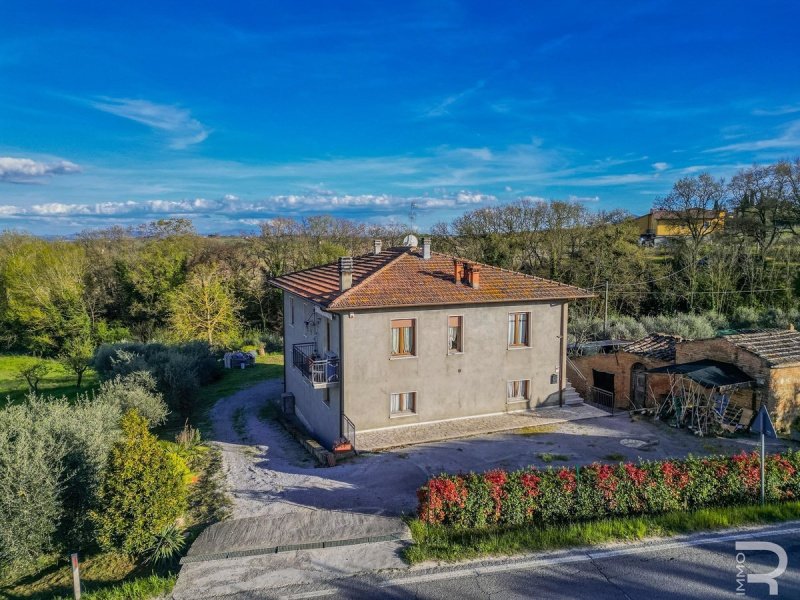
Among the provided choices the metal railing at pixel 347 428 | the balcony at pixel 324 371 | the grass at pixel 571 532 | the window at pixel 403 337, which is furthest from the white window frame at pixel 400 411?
the grass at pixel 571 532

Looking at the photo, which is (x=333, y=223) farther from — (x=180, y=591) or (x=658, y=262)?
(x=180, y=591)

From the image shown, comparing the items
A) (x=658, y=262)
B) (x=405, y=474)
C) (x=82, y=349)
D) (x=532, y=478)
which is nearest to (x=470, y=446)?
(x=405, y=474)

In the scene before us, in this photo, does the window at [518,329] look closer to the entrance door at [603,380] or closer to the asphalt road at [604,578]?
the entrance door at [603,380]

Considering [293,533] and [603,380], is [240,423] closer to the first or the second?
[293,533]

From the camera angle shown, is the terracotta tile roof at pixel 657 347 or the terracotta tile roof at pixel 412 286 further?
the terracotta tile roof at pixel 657 347

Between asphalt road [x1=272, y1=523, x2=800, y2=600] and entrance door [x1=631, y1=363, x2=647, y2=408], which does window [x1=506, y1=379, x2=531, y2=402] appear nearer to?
entrance door [x1=631, y1=363, x2=647, y2=408]
